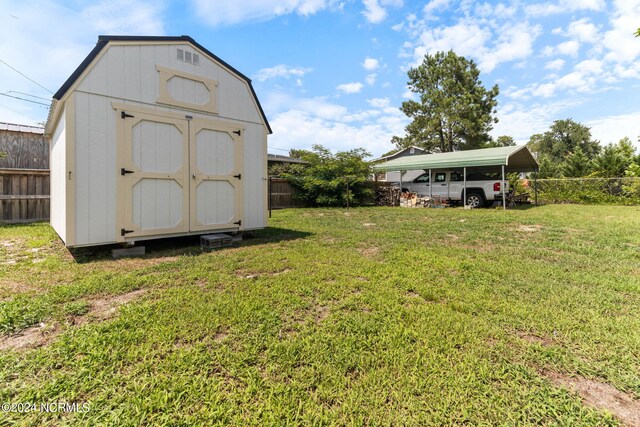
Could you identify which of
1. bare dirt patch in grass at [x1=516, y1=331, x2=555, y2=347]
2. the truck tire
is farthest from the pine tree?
bare dirt patch in grass at [x1=516, y1=331, x2=555, y2=347]

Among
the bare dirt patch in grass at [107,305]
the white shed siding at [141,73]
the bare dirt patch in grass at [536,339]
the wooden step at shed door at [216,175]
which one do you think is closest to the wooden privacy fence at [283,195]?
the wooden step at shed door at [216,175]

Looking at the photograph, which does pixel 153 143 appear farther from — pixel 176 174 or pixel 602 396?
pixel 602 396

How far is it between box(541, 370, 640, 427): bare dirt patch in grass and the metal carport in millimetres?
11185

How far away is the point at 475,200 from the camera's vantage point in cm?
1233

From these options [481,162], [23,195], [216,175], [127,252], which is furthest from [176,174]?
[481,162]

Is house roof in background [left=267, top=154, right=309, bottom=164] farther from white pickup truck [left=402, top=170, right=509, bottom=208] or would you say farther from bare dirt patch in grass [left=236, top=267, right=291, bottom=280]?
bare dirt patch in grass [left=236, top=267, right=291, bottom=280]

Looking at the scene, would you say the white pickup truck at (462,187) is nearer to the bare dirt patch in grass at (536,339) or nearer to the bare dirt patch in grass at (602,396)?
the bare dirt patch in grass at (536,339)

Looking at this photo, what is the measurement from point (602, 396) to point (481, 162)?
11.5 metres

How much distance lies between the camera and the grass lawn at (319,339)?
4.64ft

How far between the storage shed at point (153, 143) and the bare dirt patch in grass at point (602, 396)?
16.8 feet

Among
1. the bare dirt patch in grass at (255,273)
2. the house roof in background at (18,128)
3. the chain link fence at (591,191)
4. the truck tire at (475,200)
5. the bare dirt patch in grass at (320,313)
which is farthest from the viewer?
the chain link fence at (591,191)

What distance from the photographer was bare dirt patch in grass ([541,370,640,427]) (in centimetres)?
137

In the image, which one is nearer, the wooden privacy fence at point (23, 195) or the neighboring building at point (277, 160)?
the wooden privacy fence at point (23, 195)

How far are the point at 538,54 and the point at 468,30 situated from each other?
360 centimetres
